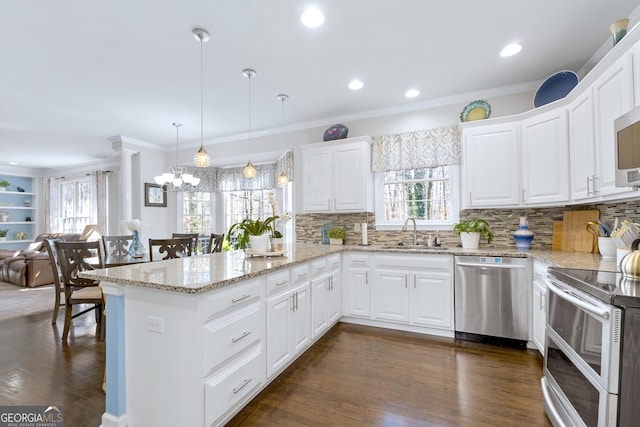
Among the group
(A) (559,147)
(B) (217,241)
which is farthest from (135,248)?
(A) (559,147)

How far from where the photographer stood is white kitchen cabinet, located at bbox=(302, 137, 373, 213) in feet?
12.7

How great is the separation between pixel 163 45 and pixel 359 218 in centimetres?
294

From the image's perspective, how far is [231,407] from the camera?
5.71ft

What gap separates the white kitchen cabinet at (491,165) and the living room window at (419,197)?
1.25 ft

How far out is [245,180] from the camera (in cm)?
568

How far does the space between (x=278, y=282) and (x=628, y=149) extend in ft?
7.73

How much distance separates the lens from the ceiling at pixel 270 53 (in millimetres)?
2156

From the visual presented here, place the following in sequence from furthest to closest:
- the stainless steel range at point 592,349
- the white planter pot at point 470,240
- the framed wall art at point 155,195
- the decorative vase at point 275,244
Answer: the framed wall art at point 155,195
the white planter pot at point 470,240
the decorative vase at point 275,244
the stainless steel range at point 592,349

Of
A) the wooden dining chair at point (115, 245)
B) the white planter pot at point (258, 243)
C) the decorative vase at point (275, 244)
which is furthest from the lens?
the wooden dining chair at point (115, 245)

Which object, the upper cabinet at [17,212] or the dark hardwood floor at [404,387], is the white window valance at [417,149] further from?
the upper cabinet at [17,212]

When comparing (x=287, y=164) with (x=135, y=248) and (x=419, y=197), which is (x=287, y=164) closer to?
(x=419, y=197)

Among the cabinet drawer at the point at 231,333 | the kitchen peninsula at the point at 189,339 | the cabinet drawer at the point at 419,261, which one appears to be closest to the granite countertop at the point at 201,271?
the kitchen peninsula at the point at 189,339

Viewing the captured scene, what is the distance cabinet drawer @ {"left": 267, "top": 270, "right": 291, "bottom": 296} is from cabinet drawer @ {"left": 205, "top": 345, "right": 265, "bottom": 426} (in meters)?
0.39

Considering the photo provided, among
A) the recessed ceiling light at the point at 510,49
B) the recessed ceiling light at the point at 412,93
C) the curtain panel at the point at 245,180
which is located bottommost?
the curtain panel at the point at 245,180
